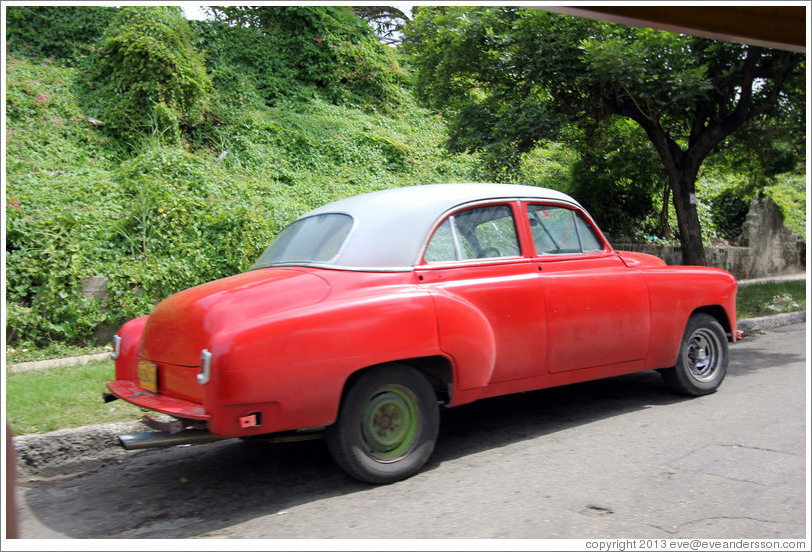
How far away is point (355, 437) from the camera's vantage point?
159 inches

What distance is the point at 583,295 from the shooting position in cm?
520

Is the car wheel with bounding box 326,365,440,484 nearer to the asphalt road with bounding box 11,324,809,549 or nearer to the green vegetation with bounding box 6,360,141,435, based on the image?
the asphalt road with bounding box 11,324,809,549

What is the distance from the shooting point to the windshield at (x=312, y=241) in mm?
4605

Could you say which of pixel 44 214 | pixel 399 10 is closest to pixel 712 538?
pixel 44 214

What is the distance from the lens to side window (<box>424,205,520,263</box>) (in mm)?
4750

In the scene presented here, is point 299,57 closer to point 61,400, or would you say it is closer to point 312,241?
point 61,400

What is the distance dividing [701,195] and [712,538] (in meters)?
15.1

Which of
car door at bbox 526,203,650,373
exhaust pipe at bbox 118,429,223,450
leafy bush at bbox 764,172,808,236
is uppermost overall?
leafy bush at bbox 764,172,808,236

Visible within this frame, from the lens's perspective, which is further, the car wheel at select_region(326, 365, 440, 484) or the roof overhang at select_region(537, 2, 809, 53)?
the car wheel at select_region(326, 365, 440, 484)

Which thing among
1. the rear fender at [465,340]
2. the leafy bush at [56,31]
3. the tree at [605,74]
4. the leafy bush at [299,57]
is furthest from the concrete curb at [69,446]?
the leafy bush at [299,57]

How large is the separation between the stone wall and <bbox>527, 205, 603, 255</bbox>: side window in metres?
8.36

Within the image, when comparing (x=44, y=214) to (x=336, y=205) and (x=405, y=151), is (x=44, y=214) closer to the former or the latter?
(x=336, y=205)

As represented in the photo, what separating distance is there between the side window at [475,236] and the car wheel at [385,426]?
0.92m

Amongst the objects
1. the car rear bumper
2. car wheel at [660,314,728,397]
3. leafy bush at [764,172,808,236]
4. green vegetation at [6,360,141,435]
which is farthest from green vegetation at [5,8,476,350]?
leafy bush at [764,172,808,236]
